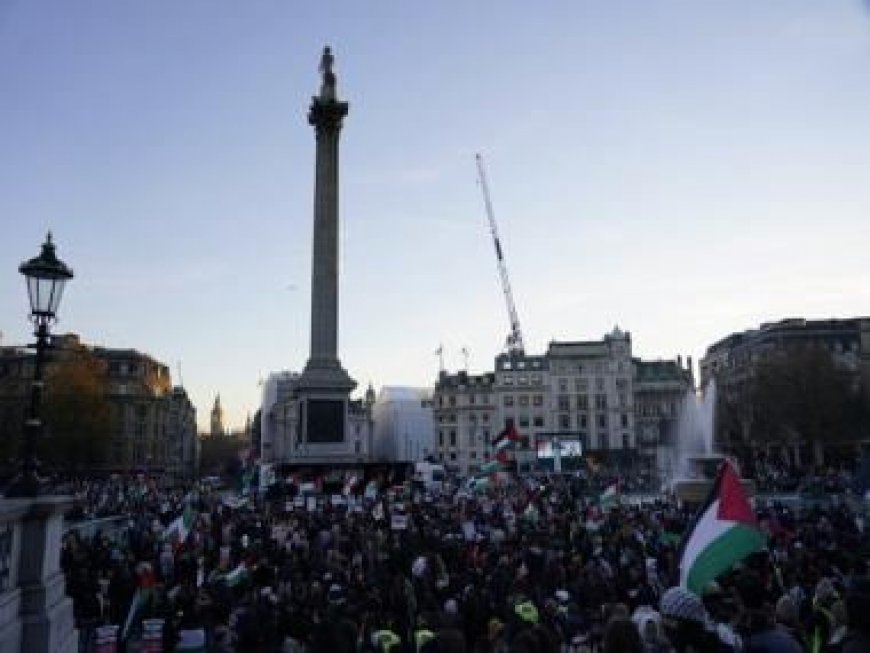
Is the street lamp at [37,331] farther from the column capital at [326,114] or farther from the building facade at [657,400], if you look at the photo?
the building facade at [657,400]

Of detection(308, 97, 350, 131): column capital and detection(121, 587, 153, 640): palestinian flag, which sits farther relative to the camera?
detection(308, 97, 350, 131): column capital

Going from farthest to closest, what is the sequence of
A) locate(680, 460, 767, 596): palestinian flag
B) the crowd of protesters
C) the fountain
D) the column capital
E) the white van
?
the white van → the column capital → the fountain → locate(680, 460, 767, 596): palestinian flag → the crowd of protesters

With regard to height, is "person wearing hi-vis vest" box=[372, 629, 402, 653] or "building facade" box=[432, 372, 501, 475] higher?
"building facade" box=[432, 372, 501, 475]

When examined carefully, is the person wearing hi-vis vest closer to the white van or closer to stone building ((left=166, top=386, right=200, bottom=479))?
the white van

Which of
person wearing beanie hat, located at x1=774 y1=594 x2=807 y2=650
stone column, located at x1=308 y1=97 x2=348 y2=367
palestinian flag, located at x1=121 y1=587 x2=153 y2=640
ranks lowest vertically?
palestinian flag, located at x1=121 y1=587 x2=153 y2=640

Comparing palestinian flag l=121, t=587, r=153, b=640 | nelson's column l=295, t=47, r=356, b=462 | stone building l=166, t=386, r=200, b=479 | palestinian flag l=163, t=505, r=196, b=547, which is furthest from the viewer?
stone building l=166, t=386, r=200, b=479

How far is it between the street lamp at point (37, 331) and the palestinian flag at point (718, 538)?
8.11 metres

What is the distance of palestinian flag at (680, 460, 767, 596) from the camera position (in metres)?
8.28

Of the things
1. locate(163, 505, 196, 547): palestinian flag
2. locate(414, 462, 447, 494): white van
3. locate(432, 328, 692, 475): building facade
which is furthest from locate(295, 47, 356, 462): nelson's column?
locate(432, 328, 692, 475): building facade

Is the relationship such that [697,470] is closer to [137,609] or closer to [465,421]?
[137,609]

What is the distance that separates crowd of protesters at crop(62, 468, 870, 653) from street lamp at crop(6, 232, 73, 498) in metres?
3.39

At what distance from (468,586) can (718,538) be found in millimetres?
6234

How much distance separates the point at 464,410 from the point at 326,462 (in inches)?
2545

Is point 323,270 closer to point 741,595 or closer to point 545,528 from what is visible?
point 545,528
